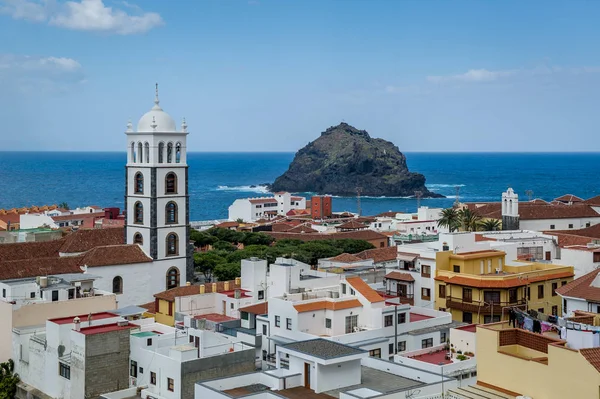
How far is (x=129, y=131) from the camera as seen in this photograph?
4647 cm

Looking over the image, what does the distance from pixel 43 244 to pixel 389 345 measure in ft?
74.7

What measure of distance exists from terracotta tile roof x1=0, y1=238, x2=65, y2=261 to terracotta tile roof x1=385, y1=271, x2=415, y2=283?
18.3 meters

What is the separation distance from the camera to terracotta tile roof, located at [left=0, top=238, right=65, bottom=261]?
44188 millimetres

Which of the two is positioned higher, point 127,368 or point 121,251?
point 121,251

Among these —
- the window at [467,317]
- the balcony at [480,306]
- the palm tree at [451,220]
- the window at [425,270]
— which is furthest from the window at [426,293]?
the palm tree at [451,220]

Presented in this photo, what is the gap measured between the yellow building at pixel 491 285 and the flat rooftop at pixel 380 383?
38.7ft

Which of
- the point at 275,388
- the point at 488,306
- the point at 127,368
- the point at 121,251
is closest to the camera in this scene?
the point at 275,388

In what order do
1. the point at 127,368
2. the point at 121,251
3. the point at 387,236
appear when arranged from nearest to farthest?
the point at 127,368
the point at 121,251
the point at 387,236

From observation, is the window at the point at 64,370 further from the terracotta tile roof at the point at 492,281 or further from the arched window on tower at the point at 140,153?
the arched window on tower at the point at 140,153

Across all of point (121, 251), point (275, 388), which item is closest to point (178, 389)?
point (275, 388)

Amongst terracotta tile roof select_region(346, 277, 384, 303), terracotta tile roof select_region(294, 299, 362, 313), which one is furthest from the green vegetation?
terracotta tile roof select_region(294, 299, 362, 313)

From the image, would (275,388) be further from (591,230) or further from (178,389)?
(591,230)

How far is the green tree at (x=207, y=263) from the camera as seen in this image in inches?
2110

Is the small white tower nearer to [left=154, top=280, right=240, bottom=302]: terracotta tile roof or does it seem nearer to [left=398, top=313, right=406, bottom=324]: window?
[left=154, top=280, right=240, bottom=302]: terracotta tile roof
